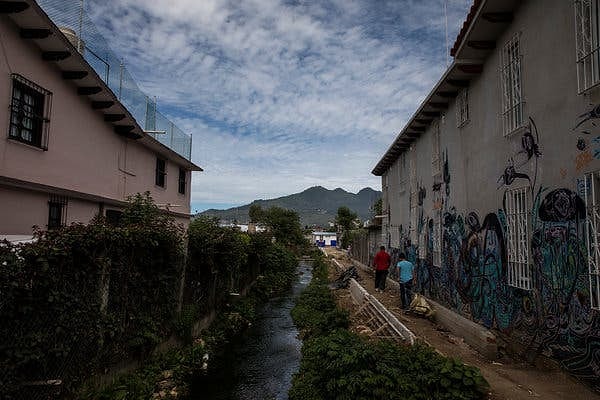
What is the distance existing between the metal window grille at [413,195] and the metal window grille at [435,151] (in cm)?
250

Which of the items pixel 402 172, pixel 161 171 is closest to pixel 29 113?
pixel 161 171

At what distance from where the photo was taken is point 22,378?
15.0 feet

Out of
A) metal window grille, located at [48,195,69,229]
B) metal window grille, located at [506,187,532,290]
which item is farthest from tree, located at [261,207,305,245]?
metal window grille, located at [506,187,532,290]

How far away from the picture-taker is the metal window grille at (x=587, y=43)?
209 inches

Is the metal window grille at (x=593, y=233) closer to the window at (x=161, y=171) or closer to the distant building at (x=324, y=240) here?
the window at (x=161, y=171)

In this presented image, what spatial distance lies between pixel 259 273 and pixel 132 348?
51.6 ft

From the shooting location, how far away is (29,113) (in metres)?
9.11

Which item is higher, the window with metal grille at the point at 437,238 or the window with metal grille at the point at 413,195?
the window with metal grille at the point at 413,195

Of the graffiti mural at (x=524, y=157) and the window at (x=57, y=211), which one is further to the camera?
the window at (x=57, y=211)

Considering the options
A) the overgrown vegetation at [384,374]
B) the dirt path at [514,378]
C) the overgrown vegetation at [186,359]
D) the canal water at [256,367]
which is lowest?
the canal water at [256,367]

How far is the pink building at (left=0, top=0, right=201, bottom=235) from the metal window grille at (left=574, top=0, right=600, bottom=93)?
992 centimetres

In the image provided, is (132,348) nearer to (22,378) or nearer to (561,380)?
(22,378)

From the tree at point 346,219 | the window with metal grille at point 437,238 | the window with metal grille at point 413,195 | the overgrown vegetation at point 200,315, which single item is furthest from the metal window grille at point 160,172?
the tree at point 346,219

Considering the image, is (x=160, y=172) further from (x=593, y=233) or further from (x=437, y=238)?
(x=593, y=233)
